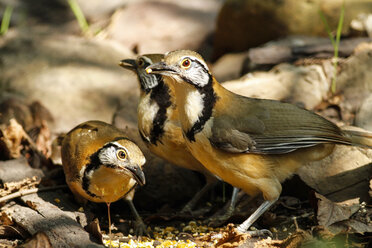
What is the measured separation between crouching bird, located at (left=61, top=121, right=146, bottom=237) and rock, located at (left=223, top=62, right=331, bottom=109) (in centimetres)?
214

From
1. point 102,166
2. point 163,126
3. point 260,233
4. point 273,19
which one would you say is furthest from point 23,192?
point 273,19

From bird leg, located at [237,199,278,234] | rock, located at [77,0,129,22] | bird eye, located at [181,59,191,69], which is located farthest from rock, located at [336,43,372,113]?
rock, located at [77,0,129,22]

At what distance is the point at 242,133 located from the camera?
192 inches

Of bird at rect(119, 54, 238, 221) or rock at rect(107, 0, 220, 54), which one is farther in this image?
rock at rect(107, 0, 220, 54)

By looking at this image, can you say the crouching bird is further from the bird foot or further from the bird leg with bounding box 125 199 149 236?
the bird foot

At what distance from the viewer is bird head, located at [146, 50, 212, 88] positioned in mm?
4633

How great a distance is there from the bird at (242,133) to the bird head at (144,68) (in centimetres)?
105

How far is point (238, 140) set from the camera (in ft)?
15.8

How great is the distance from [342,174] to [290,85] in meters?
1.77

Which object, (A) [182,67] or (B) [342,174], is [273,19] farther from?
(A) [182,67]

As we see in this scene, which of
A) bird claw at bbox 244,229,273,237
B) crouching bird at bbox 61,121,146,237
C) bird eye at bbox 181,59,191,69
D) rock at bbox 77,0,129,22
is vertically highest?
rock at bbox 77,0,129,22

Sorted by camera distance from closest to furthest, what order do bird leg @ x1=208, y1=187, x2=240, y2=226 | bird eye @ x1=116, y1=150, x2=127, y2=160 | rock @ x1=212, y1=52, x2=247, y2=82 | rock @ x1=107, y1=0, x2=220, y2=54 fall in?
1. bird eye @ x1=116, y1=150, x2=127, y2=160
2. bird leg @ x1=208, y1=187, x2=240, y2=226
3. rock @ x1=212, y1=52, x2=247, y2=82
4. rock @ x1=107, y1=0, x2=220, y2=54

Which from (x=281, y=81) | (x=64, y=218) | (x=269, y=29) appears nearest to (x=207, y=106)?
(x=64, y=218)

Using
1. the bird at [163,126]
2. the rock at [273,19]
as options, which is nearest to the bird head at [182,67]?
the bird at [163,126]
